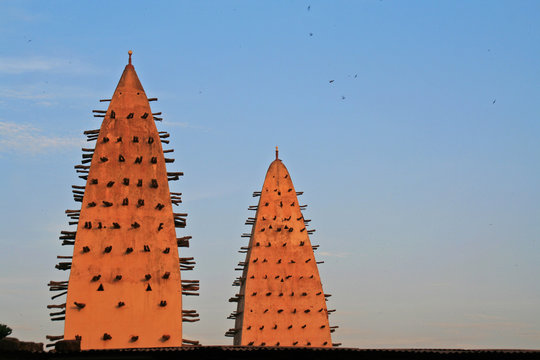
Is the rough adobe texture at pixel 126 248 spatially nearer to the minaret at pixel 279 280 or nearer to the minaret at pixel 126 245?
the minaret at pixel 126 245

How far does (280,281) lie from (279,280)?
0.23 ft

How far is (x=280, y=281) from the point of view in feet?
150

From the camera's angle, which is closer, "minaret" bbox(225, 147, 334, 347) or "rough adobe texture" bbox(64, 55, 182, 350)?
"rough adobe texture" bbox(64, 55, 182, 350)

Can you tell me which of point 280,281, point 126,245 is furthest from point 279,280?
point 126,245

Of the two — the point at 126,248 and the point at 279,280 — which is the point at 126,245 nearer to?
the point at 126,248

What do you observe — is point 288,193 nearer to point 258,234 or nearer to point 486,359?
point 258,234

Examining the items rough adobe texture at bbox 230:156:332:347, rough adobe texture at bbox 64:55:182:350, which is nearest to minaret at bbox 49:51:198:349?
rough adobe texture at bbox 64:55:182:350

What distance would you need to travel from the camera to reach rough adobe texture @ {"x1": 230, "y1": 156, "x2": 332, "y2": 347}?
44.8 metres

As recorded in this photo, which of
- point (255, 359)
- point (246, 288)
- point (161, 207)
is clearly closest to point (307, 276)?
point (246, 288)

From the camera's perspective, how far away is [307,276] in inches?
1815

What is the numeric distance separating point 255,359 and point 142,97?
14948 mm

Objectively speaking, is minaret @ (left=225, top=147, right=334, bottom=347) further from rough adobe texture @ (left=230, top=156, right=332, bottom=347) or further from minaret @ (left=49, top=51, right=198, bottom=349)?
minaret @ (left=49, top=51, right=198, bottom=349)

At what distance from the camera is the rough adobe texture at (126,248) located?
28219mm

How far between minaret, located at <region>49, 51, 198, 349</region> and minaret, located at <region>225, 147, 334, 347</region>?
51.8 ft
